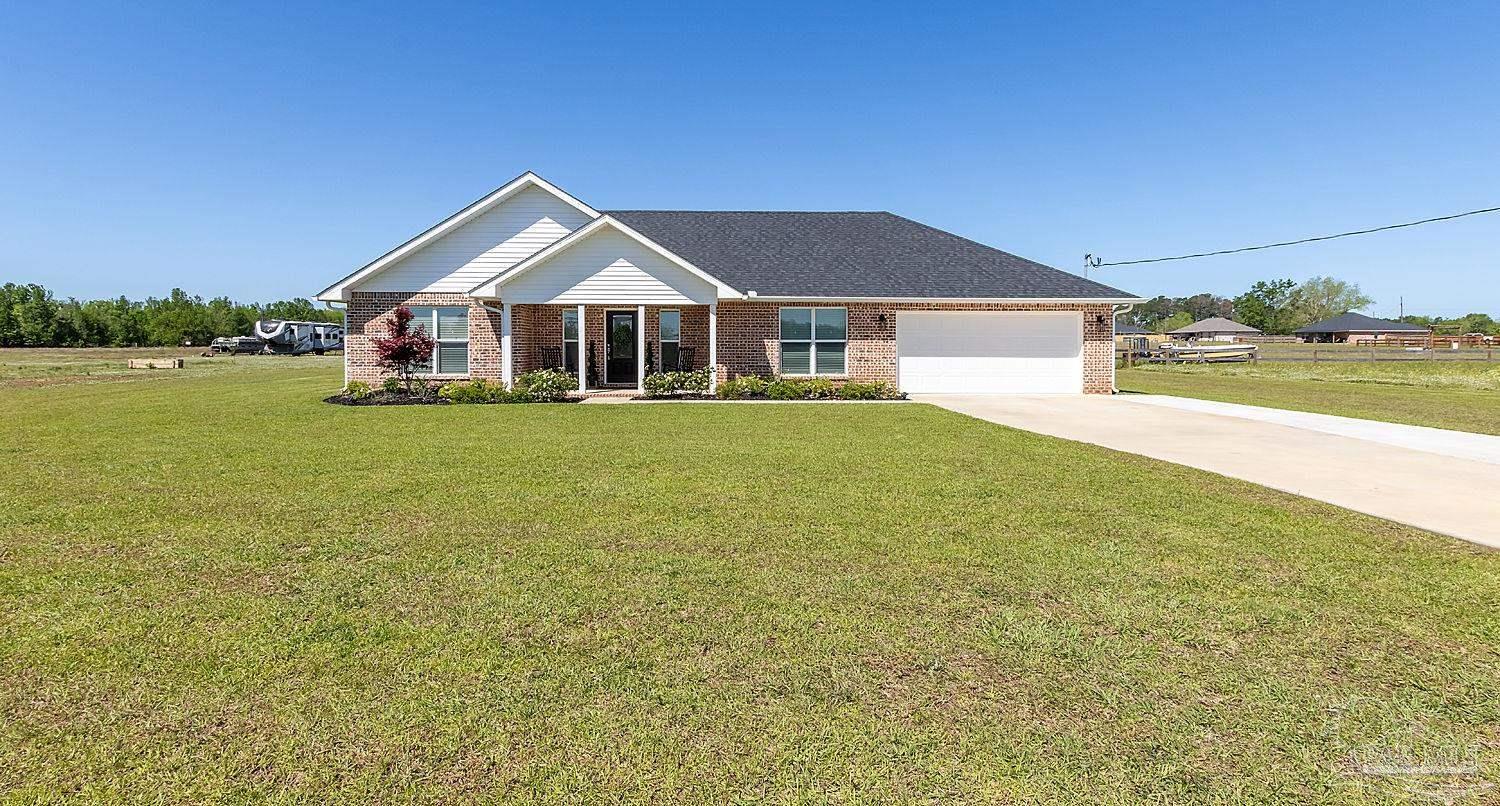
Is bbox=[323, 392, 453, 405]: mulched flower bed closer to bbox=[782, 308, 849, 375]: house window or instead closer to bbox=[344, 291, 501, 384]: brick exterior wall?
bbox=[344, 291, 501, 384]: brick exterior wall

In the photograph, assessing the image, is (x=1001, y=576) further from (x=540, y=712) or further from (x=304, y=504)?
(x=304, y=504)

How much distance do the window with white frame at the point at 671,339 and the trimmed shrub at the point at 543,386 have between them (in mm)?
3518

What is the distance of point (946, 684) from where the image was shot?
3078 mm

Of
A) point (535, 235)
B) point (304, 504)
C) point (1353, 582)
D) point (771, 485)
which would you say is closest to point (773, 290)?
point (535, 235)

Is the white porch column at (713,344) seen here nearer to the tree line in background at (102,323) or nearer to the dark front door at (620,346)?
the dark front door at (620,346)

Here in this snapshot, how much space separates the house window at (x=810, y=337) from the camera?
19.0 meters

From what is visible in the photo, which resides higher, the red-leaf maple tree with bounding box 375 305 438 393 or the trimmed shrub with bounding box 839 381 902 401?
the red-leaf maple tree with bounding box 375 305 438 393

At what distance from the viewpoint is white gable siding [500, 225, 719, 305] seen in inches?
672

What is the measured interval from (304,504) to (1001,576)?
5631 mm

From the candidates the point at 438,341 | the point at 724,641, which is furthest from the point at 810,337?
the point at 724,641

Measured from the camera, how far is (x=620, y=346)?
64.8 ft

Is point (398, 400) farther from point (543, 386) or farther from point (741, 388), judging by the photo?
point (741, 388)

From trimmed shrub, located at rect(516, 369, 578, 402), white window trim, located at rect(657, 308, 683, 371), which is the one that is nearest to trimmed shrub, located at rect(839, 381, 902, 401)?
white window trim, located at rect(657, 308, 683, 371)

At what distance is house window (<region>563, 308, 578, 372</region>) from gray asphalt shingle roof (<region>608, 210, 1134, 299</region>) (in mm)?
3034
